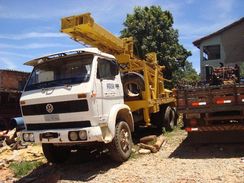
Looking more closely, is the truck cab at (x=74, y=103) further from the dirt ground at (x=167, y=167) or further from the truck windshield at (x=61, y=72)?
the dirt ground at (x=167, y=167)

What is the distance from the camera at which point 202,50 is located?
33.0 metres

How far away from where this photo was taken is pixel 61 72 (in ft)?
28.4

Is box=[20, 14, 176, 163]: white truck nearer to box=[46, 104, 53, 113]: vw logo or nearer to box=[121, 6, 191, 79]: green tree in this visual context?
box=[46, 104, 53, 113]: vw logo

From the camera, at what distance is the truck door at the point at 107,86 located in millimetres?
8359

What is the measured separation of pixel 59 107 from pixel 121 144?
5.85ft

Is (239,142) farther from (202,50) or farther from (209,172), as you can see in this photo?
(202,50)

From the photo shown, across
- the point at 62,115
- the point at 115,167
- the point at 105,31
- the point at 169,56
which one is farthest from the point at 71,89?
the point at 169,56

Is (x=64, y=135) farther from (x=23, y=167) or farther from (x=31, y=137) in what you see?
(x=23, y=167)

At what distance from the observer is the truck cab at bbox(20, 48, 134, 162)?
7836 mm

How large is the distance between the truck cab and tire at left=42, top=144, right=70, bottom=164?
0.02m

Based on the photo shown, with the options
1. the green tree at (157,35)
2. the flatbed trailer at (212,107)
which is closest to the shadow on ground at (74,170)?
the flatbed trailer at (212,107)

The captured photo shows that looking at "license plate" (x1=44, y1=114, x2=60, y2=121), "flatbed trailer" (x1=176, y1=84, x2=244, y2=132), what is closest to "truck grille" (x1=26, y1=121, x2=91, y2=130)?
"license plate" (x1=44, y1=114, x2=60, y2=121)

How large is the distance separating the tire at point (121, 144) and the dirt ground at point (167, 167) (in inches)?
8.0

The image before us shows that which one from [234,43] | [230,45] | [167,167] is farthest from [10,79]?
[167,167]
